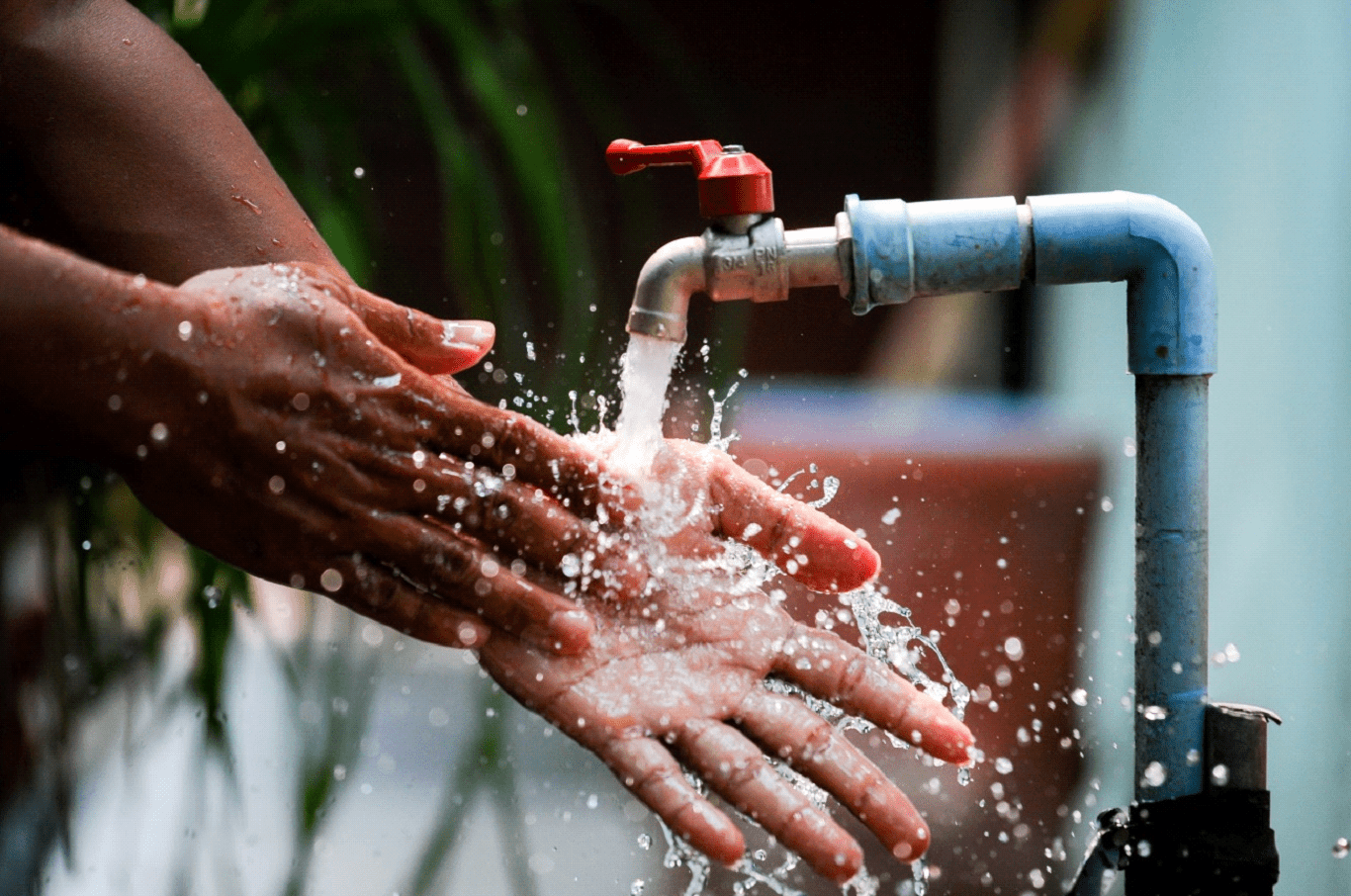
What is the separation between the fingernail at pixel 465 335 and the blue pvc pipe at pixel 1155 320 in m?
0.26

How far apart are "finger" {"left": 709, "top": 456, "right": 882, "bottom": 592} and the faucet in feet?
0.66

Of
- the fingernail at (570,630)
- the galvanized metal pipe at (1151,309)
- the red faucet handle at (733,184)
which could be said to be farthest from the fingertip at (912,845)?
the red faucet handle at (733,184)

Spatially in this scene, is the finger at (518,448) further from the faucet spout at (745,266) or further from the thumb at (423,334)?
the faucet spout at (745,266)

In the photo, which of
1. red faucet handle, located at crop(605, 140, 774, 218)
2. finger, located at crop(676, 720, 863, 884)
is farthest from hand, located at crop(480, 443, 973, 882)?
red faucet handle, located at crop(605, 140, 774, 218)

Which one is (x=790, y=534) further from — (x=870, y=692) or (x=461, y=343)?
(x=461, y=343)

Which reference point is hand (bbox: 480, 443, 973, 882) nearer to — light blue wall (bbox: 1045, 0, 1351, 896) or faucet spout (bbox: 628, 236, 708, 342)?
faucet spout (bbox: 628, 236, 708, 342)

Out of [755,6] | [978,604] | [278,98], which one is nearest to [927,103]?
[755,6]

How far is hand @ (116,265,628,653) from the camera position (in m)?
0.53

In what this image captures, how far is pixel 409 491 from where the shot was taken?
23.4 inches

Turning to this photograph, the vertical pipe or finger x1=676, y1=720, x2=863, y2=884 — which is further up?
the vertical pipe

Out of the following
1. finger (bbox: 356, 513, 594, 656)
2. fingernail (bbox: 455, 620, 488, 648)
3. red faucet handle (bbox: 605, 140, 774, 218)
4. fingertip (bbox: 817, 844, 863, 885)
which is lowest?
fingertip (bbox: 817, 844, 863, 885)

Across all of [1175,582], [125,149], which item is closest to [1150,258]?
[1175,582]

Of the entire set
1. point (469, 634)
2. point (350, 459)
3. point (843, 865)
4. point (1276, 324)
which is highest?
point (1276, 324)

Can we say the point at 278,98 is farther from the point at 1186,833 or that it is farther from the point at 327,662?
the point at 1186,833
